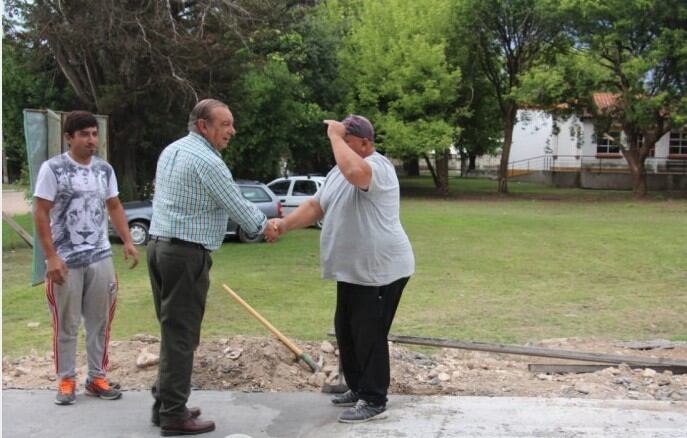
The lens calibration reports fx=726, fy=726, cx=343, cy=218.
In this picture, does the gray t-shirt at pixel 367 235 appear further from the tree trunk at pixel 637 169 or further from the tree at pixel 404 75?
the tree trunk at pixel 637 169

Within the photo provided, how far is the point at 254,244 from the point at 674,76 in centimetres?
2174

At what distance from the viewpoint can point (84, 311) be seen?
465cm

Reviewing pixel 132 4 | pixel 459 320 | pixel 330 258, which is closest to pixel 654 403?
pixel 330 258

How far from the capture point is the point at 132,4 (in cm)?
1612

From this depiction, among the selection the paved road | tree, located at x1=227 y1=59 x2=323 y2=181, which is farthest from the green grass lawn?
tree, located at x1=227 y1=59 x2=323 y2=181

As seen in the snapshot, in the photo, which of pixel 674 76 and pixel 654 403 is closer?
pixel 654 403

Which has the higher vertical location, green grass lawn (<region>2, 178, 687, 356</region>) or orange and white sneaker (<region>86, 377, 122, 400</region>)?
orange and white sneaker (<region>86, 377, 122, 400</region>)

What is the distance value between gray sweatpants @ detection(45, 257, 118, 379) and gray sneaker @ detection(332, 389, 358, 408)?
1522mm

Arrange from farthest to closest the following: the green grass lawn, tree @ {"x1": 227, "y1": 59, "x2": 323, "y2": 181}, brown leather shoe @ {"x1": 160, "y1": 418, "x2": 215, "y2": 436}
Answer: tree @ {"x1": 227, "y1": 59, "x2": 323, "y2": 181}
the green grass lawn
brown leather shoe @ {"x1": 160, "y1": 418, "x2": 215, "y2": 436}

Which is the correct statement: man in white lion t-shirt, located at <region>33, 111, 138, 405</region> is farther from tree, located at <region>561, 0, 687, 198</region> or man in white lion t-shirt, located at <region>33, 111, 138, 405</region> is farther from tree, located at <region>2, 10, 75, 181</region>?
tree, located at <region>561, 0, 687, 198</region>

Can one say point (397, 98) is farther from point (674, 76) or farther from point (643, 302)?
point (643, 302)

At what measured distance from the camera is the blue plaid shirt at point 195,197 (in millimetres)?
3887

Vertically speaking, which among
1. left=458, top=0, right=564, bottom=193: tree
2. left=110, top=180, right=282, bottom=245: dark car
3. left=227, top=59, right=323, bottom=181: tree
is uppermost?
left=458, top=0, right=564, bottom=193: tree

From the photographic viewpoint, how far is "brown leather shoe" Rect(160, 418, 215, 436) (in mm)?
3992
